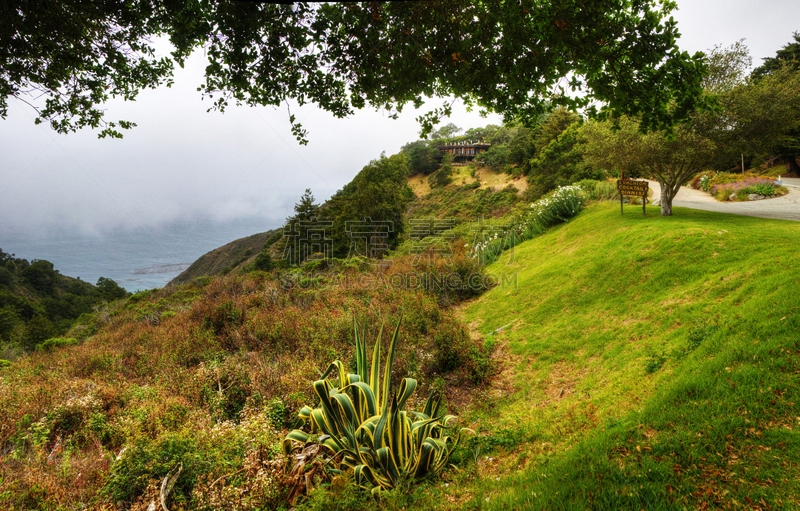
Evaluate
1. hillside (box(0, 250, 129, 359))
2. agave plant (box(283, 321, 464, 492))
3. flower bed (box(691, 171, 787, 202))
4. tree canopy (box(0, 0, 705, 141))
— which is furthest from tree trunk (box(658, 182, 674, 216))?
hillside (box(0, 250, 129, 359))

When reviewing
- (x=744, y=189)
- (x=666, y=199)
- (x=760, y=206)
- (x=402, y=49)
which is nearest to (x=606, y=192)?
(x=760, y=206)

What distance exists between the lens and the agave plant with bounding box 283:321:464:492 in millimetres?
2535

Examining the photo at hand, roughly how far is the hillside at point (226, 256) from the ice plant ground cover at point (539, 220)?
2967 cm

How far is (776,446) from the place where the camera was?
7.20 ft

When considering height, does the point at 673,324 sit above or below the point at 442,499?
above

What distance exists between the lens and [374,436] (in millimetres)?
2547

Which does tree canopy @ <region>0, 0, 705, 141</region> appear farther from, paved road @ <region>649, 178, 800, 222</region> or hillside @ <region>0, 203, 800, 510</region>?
paved road @ <region>649, 178, 800, 222</region>

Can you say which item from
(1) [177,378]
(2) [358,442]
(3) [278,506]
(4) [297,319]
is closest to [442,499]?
(2) [358,442]

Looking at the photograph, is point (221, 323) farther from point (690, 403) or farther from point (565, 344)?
point (690, 403)

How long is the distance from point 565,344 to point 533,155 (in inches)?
1333

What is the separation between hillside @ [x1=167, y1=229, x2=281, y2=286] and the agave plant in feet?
119

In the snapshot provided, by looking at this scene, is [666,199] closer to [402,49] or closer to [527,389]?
[527,389]

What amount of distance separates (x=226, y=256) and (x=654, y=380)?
4680cm

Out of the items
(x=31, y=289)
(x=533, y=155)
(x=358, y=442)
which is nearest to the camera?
(x=358, y=442)
